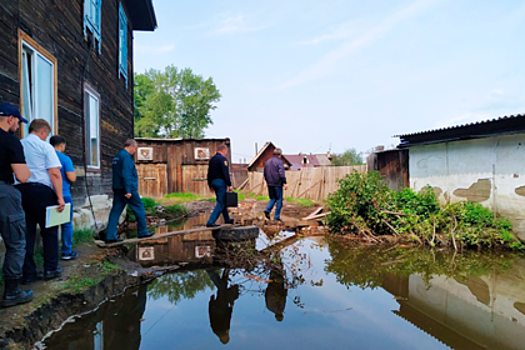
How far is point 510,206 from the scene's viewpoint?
6949 millimetres

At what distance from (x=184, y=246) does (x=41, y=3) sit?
186 inches

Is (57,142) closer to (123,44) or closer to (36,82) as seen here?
(36,82)

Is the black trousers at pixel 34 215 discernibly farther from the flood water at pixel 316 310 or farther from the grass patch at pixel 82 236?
the grass patch at pixel 82 236

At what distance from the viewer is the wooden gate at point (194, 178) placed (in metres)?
18.9

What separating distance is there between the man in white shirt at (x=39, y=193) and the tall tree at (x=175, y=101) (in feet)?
130

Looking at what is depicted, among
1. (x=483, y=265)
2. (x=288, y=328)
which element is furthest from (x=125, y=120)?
(x=483, y=265)

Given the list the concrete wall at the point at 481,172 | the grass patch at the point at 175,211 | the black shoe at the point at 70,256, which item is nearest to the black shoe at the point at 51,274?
the black shoe at the point at 70,256

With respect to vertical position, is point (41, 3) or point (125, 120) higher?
point (41, 3)

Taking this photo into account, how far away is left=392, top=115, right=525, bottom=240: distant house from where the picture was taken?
6832 millimetres

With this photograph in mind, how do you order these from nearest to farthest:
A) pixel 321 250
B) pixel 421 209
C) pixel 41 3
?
1. pixel 41 3
2. pixel 321 250
3. pixel 421 209

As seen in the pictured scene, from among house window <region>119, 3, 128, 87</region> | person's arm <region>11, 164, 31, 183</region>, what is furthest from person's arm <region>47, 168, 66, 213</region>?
house window <region>119, 3, 128, 87</region>

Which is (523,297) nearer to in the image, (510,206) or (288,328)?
(288,328)

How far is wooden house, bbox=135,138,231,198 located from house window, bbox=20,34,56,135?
13.4 m

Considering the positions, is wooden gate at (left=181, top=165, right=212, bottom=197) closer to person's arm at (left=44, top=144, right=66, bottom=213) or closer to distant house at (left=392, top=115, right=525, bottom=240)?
distant house at (left=392, top=115, right=525, bottom=240)
